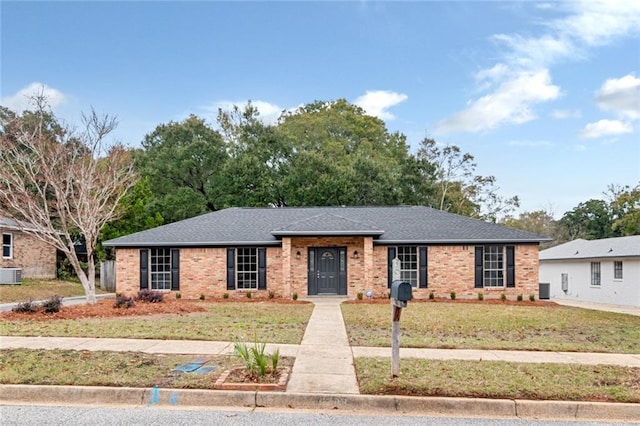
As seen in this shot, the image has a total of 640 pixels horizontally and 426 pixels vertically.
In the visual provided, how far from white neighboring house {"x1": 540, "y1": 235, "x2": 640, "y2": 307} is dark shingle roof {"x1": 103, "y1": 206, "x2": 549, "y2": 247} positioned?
5922 mm

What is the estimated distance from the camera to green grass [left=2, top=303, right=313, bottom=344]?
952cm

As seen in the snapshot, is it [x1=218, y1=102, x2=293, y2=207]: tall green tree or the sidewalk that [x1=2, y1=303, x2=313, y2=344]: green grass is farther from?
[x1=218, y1=102, x2=293, y2=207]: tall green tree

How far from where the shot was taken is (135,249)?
797 inches

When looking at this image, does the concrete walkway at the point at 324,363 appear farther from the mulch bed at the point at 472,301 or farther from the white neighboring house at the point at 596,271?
the white neighboring house at the point at 596,271

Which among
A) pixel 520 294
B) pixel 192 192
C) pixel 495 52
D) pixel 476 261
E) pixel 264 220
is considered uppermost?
pixel 495 52

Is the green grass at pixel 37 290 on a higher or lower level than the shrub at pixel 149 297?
lower

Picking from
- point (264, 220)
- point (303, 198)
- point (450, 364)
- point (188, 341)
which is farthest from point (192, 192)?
point (450, 364)

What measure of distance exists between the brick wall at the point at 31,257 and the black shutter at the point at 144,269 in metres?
9.59

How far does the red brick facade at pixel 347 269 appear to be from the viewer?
777 inches

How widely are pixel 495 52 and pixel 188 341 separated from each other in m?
15.2

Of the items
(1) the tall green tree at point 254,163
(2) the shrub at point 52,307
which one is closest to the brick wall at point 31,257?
(1) the tall green tree at point 254,163

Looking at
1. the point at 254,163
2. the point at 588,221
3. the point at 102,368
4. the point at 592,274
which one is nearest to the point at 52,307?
the point at 102,368

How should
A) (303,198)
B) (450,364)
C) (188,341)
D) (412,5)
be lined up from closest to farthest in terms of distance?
(450,364), (188,341), (412,5), (303,198)

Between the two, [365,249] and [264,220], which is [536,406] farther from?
[264,220]
